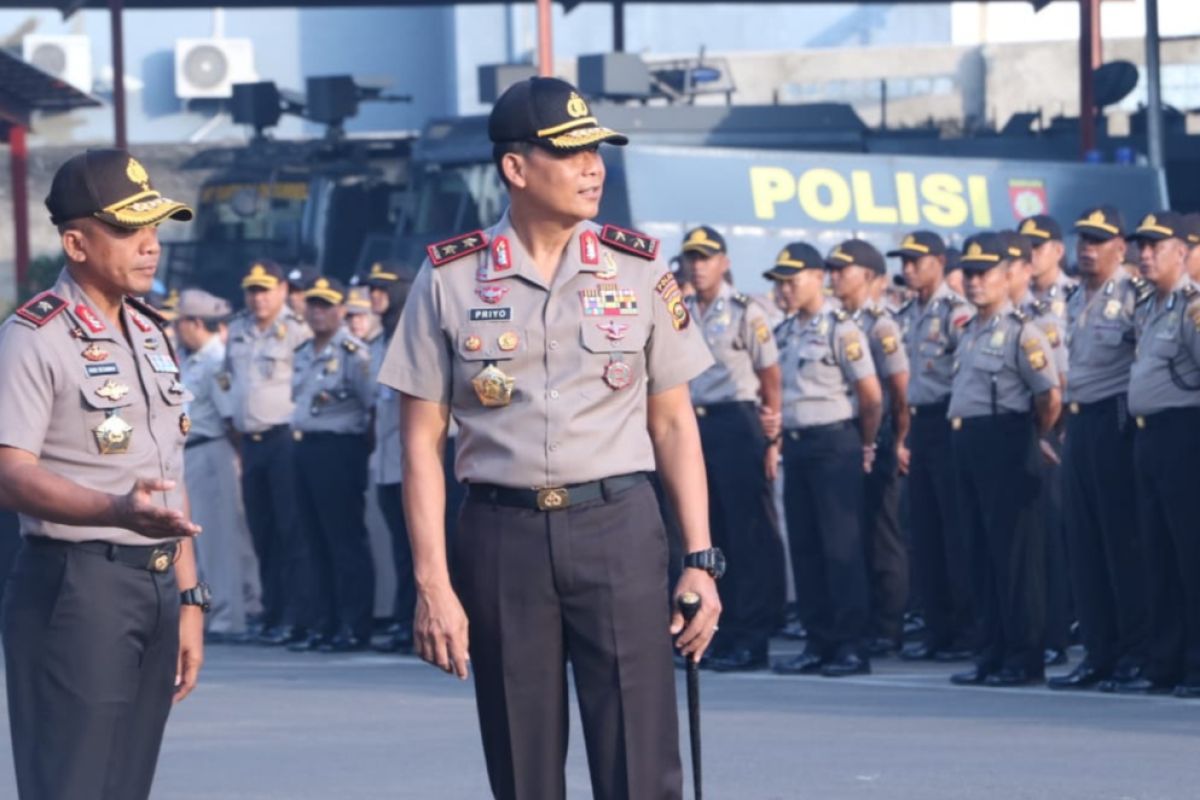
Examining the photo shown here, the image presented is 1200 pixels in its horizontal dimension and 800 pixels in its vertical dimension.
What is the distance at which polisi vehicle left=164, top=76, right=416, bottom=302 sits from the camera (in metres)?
21.0

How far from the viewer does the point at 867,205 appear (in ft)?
60.1

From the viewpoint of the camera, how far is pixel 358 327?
45.0 ft

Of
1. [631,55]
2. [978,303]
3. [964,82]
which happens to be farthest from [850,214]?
[964,82]

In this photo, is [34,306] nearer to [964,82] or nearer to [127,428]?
[127,428]

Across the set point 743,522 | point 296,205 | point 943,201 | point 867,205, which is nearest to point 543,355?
point 743,522

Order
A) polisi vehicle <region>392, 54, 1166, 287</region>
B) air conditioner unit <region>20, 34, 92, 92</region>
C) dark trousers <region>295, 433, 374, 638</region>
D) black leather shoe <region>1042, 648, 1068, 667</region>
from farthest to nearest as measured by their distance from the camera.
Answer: air conditioner unit <region>20, 34, 92, 92</region>, polisi vehicle <region>392, 54, 1166, 287</region>, dark trousers <region>295, 433, 374, 638</region>, black leather shoe <region>1042, 648, 1068, 667</region>

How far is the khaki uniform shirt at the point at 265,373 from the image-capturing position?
13766mm

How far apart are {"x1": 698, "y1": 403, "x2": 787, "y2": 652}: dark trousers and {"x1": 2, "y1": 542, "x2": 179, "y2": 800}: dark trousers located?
22.2ft

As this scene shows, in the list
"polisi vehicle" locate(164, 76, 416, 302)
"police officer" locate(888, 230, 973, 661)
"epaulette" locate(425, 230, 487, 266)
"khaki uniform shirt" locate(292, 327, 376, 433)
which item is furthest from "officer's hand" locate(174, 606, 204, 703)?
"polisi vehicle" locate(164, 76, 416, 302)

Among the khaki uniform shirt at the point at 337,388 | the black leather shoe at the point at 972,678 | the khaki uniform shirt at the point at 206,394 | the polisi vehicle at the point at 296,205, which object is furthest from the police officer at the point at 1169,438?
the polisi vehicle at the point at 296,205

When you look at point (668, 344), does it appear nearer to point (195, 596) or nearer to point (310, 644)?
point (195, 596)

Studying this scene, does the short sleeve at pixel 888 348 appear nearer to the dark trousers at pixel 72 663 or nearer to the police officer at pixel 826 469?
the police officer at pixel 826 469

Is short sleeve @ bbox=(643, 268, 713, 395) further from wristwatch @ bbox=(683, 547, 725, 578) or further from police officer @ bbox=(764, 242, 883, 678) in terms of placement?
police officer @ bbox=(764, 242, 883, 678)

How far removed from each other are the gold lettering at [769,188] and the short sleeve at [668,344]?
12047 mm
